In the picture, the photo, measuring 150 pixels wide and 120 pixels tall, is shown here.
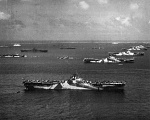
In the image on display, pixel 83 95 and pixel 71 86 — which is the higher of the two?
pixel 71 86

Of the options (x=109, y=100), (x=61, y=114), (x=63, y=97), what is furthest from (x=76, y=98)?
(x=61, y=114)

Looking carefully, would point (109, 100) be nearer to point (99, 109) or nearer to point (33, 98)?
point (99, 109)

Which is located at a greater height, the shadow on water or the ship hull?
the ship hull

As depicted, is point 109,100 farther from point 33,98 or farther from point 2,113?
point 2,113

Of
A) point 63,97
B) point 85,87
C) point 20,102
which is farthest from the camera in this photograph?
point 85,87

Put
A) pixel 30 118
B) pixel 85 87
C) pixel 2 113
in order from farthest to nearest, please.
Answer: pixel 85 87 < pixel 2 113 < pixel 30 118

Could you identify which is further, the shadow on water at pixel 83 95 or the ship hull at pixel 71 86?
the ship hull at pixel 71 86

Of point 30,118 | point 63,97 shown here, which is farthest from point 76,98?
point 30,118

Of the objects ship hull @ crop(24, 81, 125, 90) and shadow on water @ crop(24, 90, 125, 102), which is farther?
ship hull @ crop(24, 81, 125, 90)

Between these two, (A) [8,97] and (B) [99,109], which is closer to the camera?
(B) [99,109]

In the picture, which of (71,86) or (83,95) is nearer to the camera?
(83,95)

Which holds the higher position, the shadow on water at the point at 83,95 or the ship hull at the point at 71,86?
the ship hull at the point at 71,86
